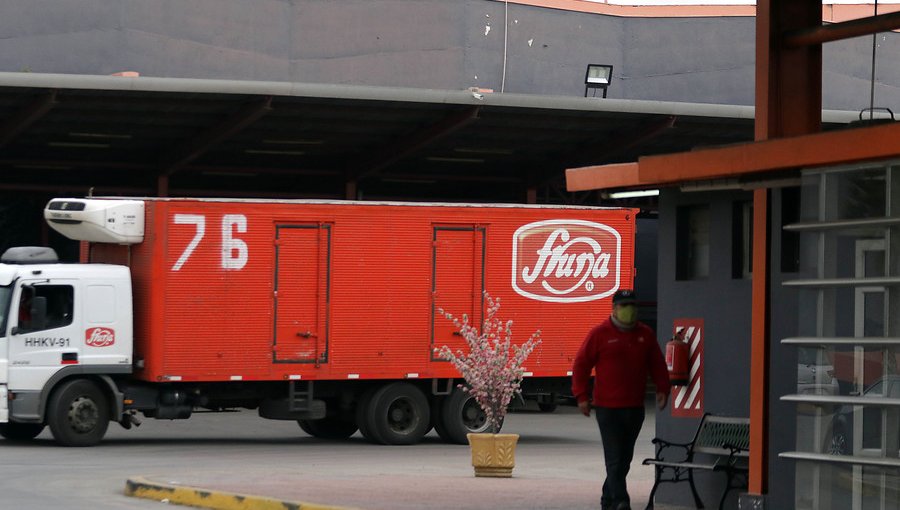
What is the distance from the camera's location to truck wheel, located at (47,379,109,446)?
69.7 feet

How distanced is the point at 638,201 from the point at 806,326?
79.9ft

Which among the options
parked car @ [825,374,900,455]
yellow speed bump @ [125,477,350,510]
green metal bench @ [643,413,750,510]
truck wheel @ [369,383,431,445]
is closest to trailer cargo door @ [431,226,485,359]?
truck wheel @ [369,383,431,445]

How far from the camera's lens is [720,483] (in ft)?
43.1

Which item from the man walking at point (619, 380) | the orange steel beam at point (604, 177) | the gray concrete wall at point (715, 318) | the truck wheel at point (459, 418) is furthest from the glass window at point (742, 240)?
the truck wheel at point (459, 418)

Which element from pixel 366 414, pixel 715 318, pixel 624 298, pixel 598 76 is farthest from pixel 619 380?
pixel 598 76

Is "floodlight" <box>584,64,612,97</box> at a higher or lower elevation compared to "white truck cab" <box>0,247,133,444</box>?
higher

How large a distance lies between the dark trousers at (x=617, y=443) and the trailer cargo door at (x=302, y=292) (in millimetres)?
10449

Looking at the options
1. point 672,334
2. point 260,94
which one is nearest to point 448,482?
point 672,334

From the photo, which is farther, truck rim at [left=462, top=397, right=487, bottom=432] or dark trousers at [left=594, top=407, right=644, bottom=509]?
truck rim at [left=462, top=397, right=487, bottom=432]

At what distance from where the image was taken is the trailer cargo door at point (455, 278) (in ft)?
75.7

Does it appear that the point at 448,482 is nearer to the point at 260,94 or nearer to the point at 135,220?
the point at 135,220

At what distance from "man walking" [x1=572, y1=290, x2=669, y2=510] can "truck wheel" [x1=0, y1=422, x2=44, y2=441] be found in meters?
12.5

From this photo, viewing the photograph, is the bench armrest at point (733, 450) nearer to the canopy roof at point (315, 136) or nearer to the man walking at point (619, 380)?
the man walking at point (619, 380)

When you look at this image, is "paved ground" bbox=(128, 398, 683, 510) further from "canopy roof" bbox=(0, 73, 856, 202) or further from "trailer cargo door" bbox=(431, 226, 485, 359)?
"canopy roof" bbox=(0, 73, 856, 202)
